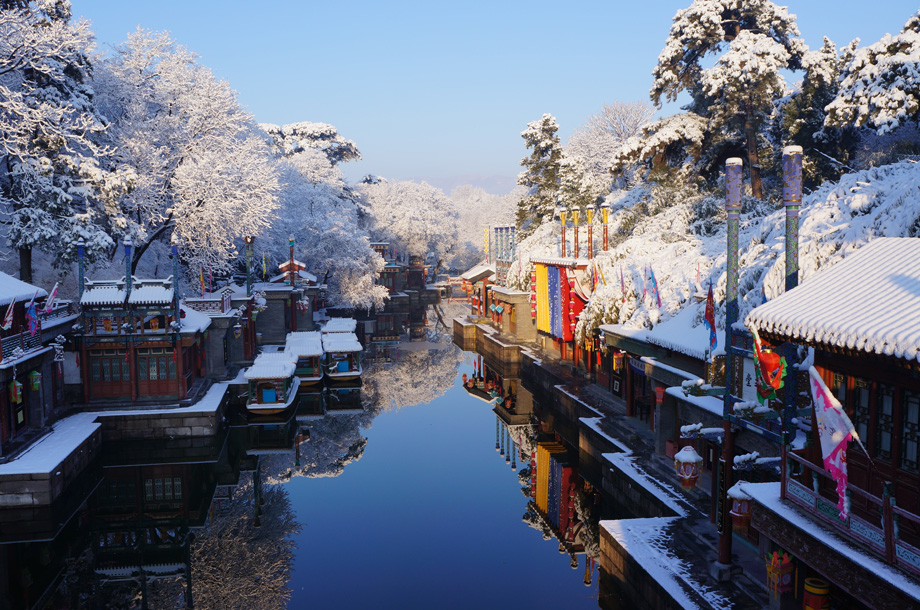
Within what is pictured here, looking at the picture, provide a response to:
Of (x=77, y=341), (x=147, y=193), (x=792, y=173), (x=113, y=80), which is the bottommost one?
(x=77, y=341)

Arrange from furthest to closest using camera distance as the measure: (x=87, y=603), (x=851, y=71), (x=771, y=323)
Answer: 1. (x=851, y=71)
2. (x=87, y=603)
3. (x=771, y=323)

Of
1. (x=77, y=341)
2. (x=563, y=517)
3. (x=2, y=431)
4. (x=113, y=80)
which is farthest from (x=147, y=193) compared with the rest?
(x=563, y=517)

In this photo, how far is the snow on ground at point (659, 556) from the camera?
13195mm

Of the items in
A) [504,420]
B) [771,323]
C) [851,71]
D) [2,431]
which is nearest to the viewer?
[771,323]

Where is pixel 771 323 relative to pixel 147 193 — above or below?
below

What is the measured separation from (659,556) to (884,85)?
1928 cm

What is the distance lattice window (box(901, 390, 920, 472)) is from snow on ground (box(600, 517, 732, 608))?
469cm

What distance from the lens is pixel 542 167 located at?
60969 mm

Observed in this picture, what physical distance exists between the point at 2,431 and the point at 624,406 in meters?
21.9

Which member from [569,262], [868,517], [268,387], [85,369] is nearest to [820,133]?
[569,262]

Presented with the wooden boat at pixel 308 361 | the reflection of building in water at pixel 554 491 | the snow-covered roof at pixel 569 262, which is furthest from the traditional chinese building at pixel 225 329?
the snow-covered roof at pixel 569 262

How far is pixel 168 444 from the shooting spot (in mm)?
27469

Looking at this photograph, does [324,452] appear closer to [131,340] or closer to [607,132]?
[131,340]

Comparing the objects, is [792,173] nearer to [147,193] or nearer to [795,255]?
[795,255]
